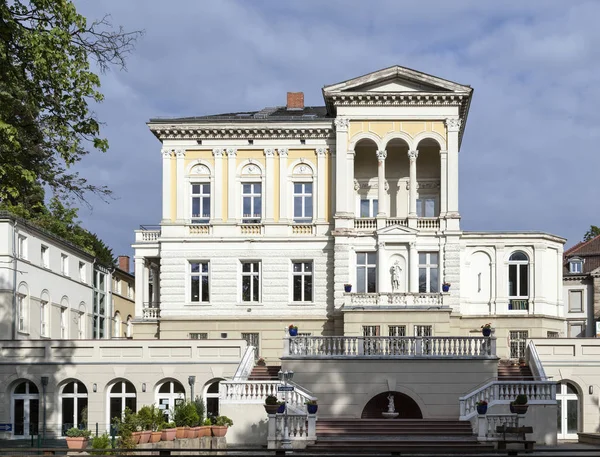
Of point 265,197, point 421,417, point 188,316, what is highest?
point 265,197

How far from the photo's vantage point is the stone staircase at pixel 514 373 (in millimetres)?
43625

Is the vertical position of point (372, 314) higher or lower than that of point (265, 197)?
lower

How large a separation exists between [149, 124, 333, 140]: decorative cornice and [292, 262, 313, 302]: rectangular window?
6.44 m

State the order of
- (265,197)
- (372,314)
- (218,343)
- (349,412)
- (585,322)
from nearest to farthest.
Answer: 1. (349,412)
2. (218,343)
3. (372,314)
4. (265,197)
5. (585,322)

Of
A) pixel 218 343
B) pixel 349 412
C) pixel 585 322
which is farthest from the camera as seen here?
pixel 585 322

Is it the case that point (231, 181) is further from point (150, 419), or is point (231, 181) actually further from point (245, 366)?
point (150, 419)

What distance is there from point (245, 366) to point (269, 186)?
1396 cm

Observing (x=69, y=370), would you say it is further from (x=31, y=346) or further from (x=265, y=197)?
(x=265, y=197)

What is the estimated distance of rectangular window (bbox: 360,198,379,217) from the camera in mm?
56438

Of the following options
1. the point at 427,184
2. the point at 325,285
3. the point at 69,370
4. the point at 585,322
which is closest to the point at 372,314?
the point at 325,285

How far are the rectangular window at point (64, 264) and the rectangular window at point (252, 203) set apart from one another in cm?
1040

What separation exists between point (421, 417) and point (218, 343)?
357 inches

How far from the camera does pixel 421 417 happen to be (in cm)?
Result: 4356

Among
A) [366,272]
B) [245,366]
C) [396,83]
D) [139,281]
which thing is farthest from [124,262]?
[245,366]
